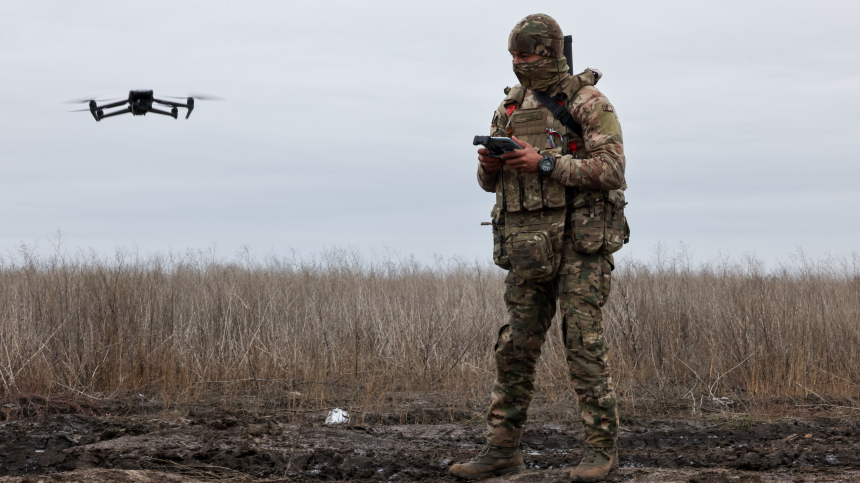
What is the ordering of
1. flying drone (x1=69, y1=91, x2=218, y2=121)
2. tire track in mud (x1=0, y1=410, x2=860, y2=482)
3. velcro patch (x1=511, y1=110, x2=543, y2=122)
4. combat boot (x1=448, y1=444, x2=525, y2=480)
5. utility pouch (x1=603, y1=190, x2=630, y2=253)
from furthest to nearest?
flying drone (x1=69, y1=91, x2=218, y2=121) → tire track in mud (x1=0, y1=410, x2=860, y2=482) → combat boot (x1=448, y1=444, x2=525, y2=480) → velcro patch (x1=511, y1=110, x2=543, y2=122) → utility pouch (x1=603, y1=190, x2=630, y2=253)

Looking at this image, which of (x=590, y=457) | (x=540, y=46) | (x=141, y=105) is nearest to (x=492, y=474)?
(x=590, y=457)

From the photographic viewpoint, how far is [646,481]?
3076mm

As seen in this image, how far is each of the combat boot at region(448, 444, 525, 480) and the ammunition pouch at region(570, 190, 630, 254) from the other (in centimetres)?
105

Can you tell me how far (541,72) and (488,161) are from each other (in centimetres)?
46

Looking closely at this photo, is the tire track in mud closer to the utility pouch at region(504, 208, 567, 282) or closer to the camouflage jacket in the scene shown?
the utility pouch at region(504, 208, 567, 282)

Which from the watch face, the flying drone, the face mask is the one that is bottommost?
the watch face

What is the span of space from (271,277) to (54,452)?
22.9 ft

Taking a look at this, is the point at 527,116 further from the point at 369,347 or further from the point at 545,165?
the point at 369,347

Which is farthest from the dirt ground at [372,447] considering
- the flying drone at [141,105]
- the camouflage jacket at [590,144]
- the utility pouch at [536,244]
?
the flying drone at [141,105]

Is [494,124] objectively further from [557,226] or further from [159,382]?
[159,382]

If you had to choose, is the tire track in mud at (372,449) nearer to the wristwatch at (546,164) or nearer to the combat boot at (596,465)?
the combat boot at (596,465)

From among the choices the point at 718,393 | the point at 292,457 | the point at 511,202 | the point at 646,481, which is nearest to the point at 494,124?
the point at 511,202

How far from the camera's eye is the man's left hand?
3012 mm

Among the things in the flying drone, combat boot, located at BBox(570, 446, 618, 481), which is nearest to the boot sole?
combat boot, located at BBox(570, 446, 618, 481)
